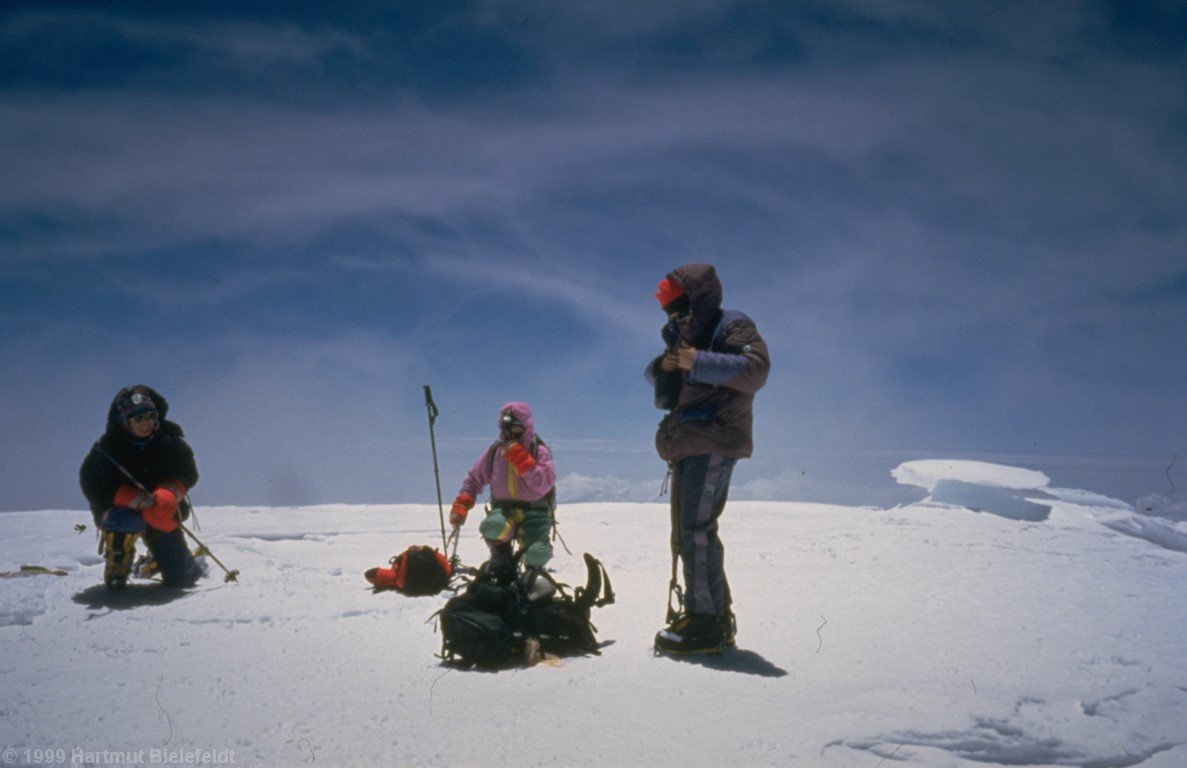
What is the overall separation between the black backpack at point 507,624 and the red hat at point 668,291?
1859mm

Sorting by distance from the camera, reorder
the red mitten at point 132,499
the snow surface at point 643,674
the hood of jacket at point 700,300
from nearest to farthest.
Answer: the snow surface at point 643,674 → the hood of jacket at point 700,300 → the red mitten at point 132,499

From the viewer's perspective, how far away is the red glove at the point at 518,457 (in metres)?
5.92

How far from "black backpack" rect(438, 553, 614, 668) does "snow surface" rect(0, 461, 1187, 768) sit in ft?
0.49

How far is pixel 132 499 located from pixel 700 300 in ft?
15.8

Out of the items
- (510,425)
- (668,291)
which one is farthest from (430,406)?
(668,291)

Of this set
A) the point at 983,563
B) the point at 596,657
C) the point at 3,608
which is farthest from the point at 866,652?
the point at 3,608

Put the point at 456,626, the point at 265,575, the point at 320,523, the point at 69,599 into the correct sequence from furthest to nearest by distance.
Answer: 1. the point at 320,523
2. the point at 265,575
3. the point at 69,599
4. the point at 456,626

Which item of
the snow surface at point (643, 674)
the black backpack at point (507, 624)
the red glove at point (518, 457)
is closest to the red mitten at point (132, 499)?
the snow surface at point (643, 674)

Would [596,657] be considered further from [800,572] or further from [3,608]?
[3,608]

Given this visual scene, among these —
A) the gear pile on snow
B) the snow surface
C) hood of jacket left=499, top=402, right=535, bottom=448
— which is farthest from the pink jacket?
the snow surface

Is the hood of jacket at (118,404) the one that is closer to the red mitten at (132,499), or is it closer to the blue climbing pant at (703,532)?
the red mitten at (132,499)

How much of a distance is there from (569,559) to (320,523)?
5.46 meters

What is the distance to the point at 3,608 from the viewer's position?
13.9 feet

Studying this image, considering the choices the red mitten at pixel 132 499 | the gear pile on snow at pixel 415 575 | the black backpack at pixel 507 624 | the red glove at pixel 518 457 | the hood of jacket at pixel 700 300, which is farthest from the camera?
the red glove at pixel 518 457
